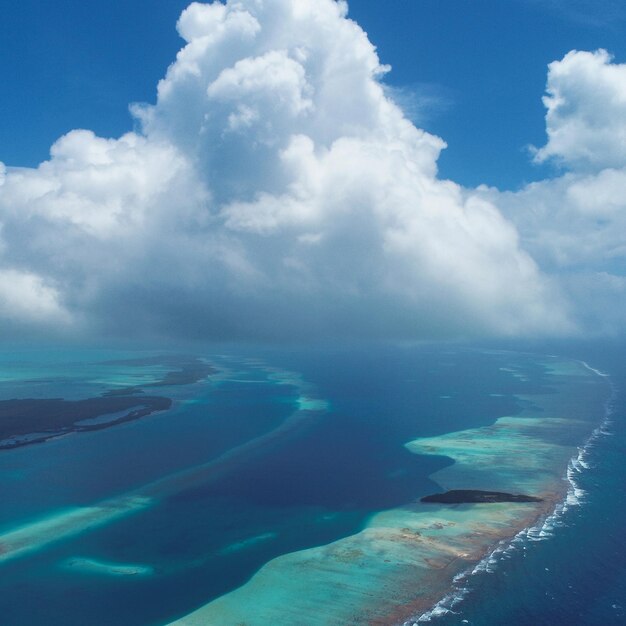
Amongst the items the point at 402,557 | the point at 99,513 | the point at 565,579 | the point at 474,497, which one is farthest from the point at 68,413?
the point at 565,579

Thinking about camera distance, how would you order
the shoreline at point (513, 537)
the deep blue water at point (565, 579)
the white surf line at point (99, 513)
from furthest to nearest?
1. the white surf line at point (99, 513)
2. the shoreline at point (513, 537)
3. the deep blue water at point (565, 579)

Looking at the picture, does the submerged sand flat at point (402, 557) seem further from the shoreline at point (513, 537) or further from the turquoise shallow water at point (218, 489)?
the turquoise shallow water at point (218, 489)

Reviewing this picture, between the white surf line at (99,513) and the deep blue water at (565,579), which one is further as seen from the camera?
the white surf line at (99,513)

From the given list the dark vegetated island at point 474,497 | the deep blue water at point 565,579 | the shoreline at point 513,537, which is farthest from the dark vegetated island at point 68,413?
the deep blue water at point 565,579

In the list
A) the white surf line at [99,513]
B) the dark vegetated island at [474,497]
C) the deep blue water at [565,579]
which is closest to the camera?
the deep blue water at [565,579]

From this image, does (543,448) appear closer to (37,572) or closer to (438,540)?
(438,540)

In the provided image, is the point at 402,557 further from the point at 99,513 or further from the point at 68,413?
the point at 68,413

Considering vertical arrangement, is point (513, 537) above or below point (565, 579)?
above
